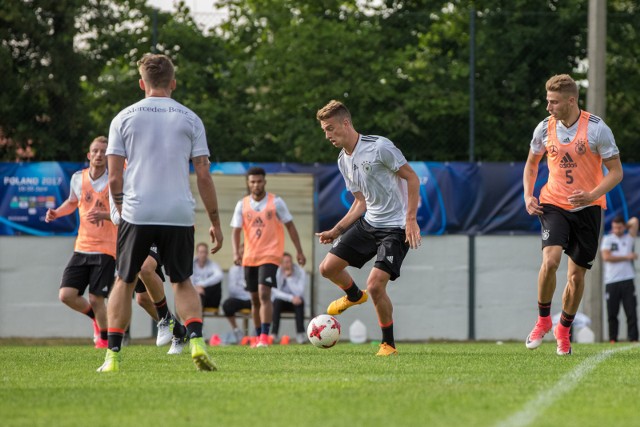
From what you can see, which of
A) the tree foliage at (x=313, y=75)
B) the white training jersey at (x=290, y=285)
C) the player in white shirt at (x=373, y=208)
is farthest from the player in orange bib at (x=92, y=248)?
the tree foliage at (x=313, y=75)

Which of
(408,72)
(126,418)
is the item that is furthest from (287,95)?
(126,418)

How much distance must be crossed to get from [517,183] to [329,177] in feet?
9.87

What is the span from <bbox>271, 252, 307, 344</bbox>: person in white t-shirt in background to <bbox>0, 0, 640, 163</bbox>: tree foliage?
7.14ft

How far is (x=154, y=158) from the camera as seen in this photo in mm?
7988

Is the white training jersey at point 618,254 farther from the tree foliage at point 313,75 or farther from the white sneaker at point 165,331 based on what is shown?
the white sneaker at point 165,331

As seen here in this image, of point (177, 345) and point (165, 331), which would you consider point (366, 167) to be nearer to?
point (177, 345)

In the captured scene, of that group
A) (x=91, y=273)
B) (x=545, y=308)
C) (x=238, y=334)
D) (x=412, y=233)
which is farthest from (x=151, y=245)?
(x=238, y=334)

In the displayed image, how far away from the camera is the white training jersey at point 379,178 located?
10367 millimetres

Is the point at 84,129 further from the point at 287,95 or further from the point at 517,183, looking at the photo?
the point at 517,183

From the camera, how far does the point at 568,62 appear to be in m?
21.2

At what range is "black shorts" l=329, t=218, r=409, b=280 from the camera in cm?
1038

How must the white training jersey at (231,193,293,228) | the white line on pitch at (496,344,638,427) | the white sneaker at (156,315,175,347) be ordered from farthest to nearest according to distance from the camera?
the white training jersey at (231,193,293,228)
the white sneaker at (156,315,175,347)
the white line on pitch at (496,344,638,427)

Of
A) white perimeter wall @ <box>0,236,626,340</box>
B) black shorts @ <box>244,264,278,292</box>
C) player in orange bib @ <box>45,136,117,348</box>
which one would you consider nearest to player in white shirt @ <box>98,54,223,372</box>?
player in orange bib @ <box>45,136,117,348</box>

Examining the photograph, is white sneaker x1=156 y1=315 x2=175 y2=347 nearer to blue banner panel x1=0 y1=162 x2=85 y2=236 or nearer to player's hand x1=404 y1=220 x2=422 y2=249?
player's hand x1=404 y1=220 x2=422 y2=249
